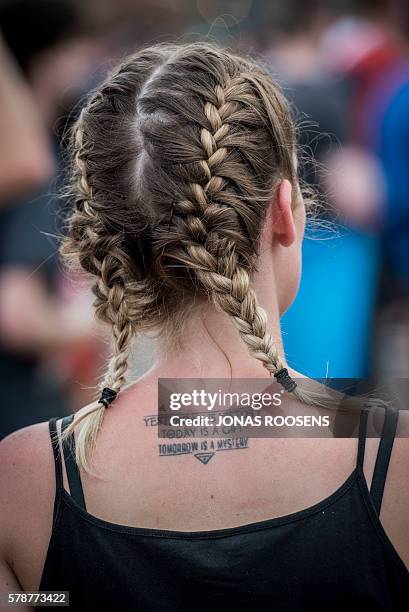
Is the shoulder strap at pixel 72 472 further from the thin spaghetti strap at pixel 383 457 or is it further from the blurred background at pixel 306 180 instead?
the blurred background at pixel 306 180

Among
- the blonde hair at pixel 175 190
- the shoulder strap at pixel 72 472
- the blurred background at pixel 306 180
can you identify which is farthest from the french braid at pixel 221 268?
the blurred background at pixel 306 180

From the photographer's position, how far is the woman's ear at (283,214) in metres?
1.58

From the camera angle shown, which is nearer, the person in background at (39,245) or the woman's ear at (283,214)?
the woman's ear at (283,214)

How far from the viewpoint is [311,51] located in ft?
13.5

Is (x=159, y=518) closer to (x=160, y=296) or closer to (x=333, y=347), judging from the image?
(x=160, y=296)

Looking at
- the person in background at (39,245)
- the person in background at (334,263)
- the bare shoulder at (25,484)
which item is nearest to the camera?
the bare shoulder at (25,484)

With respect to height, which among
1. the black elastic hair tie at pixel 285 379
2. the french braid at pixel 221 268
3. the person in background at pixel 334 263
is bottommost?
the person in background at pixel 334 263

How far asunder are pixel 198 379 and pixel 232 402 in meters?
0.08

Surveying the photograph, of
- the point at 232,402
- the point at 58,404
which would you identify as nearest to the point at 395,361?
the point at 58,404

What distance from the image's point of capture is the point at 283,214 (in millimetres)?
1586

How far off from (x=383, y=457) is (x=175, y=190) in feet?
1.95

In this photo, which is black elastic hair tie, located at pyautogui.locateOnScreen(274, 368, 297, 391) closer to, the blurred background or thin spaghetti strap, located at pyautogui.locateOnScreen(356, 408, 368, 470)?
thin spaghetti strap, located at pyautogui.locateOnScreen(356, 408, 368, 470)

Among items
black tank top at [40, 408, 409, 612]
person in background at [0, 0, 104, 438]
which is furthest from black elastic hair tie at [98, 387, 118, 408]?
person in background at [0, 0, 104, 438]

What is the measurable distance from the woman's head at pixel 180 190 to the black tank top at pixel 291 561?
27 centimetres
